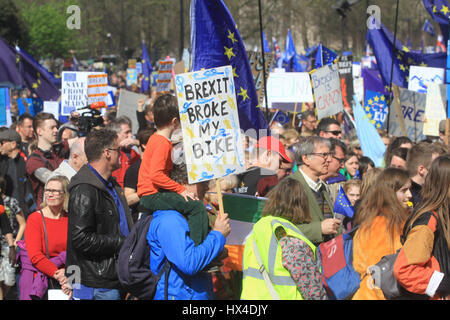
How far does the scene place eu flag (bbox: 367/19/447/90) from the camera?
980 cm

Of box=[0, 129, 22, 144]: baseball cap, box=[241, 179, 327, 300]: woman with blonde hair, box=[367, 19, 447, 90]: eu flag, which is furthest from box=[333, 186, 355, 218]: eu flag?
box=[367, 19, 447, 90]: eu flag

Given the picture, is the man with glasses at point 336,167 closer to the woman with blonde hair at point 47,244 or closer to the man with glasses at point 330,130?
the man with glasses at point 330,130

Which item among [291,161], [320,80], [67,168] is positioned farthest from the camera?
[320,80]

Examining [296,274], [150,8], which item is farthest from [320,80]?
[150,8]

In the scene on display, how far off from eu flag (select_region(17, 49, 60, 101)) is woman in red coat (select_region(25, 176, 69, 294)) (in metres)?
6.53

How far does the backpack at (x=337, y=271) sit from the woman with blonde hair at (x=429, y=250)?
368 mm

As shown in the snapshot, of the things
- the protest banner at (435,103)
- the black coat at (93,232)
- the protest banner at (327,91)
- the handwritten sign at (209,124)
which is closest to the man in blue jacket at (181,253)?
the handwritten sign at (209,124)

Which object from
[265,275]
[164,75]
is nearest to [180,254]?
[265,275]

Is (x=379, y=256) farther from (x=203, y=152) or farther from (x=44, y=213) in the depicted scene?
(x=44, y=213)

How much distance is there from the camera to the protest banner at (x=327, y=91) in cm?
881

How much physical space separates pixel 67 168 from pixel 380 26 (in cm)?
615

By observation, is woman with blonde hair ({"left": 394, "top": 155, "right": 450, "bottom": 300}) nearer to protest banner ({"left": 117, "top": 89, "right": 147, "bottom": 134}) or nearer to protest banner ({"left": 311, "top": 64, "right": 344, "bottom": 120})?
protest banner ({"left": 311, "top": 64, "right": 344, "bottom": 120})

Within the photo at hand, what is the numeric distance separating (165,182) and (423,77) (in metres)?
6.42
